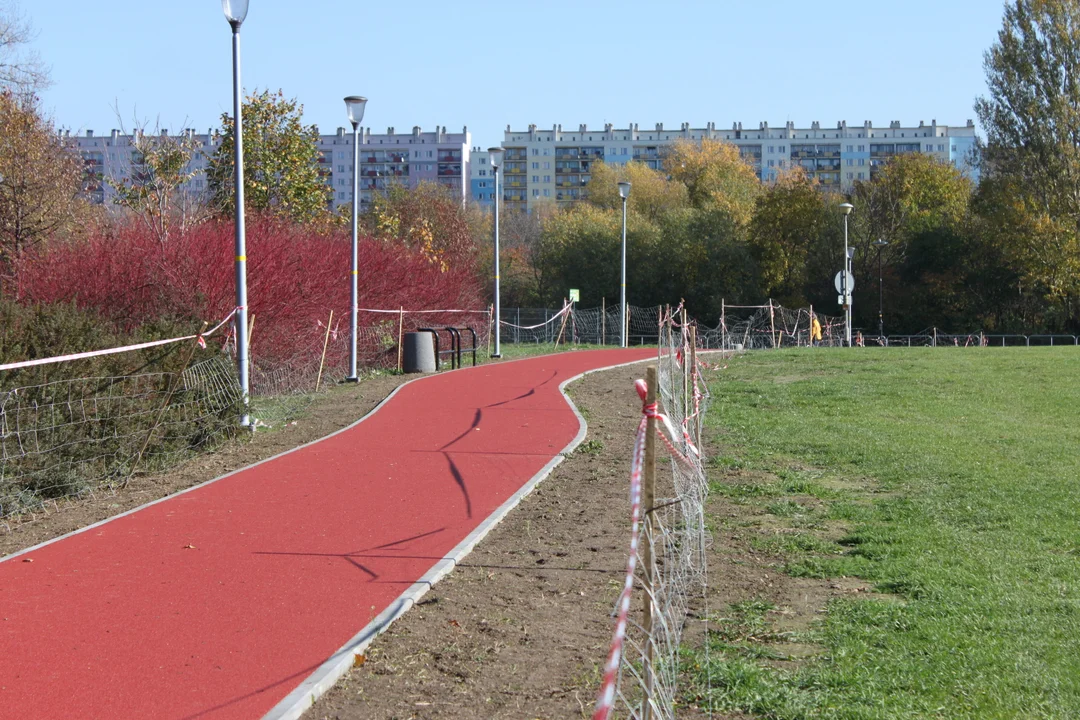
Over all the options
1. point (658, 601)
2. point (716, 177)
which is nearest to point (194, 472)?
point (658, 601)

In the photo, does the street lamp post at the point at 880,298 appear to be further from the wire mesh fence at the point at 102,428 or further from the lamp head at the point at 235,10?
the wire mesh fence at the point at 102,428

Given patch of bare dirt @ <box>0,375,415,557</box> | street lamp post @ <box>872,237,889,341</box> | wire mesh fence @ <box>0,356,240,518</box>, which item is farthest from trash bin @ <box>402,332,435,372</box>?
street lamp post @ <box>872,237,889,341</box>

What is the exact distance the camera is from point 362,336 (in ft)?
84.6

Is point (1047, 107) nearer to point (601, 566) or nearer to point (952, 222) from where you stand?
point (952, 222)

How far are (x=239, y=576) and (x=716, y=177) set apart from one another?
6678cm

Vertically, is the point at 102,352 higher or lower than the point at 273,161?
lower

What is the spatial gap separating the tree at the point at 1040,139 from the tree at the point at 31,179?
39644 millimetres

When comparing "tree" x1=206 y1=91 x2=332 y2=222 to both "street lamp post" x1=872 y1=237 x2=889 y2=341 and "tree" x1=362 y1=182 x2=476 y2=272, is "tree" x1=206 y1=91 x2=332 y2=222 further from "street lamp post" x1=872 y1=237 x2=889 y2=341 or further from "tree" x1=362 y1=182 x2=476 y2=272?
"street lamp post" x1=872 y1=237 x2=889 y2=341

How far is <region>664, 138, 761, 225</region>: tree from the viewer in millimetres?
64875

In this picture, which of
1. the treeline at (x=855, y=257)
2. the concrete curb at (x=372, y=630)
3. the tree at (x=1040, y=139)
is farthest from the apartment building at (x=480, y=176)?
the concrete curb at (x=372, y=630)

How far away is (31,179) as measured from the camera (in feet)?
95.6

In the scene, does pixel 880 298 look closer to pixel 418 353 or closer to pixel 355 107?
pixel 418 353

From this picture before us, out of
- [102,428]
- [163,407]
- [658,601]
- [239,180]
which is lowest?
[658,601]

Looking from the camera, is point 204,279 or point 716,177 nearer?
point 204,279
